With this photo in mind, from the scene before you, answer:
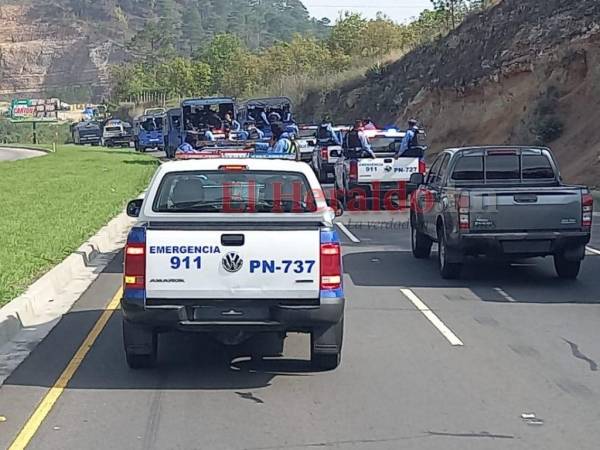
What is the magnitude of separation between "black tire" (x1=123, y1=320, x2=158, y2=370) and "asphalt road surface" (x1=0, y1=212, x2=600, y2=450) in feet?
0.40

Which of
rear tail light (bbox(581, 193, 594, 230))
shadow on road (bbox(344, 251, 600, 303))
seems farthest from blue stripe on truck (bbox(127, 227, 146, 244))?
rear tail light (bbox(581, 193, 594, 230))

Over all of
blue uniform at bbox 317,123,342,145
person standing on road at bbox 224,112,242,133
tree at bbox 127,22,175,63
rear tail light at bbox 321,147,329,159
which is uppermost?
tree at bbox 127,22,175,63

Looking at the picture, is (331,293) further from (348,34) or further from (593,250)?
(348,34)

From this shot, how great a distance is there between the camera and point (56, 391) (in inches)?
322

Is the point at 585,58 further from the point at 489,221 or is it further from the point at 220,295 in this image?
the point at 220,295

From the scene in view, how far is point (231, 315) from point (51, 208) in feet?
49.0

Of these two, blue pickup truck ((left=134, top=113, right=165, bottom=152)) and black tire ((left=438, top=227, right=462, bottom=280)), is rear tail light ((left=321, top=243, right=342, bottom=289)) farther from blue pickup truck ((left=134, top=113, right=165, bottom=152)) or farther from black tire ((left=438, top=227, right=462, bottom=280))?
blue pickup truck ((left=134, top=113, right=165, bottom=152))

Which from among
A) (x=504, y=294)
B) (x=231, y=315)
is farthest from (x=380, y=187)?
(x=231, y=315)

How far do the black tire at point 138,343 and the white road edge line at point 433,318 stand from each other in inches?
113

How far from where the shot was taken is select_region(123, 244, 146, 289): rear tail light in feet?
26.5

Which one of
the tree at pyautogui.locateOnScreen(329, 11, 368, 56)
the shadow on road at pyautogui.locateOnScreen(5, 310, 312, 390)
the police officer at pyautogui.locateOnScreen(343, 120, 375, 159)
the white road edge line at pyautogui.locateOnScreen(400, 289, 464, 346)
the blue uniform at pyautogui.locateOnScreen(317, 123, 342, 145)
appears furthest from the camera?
the tree at pyautogui.locateOnScreen(329, 11, 368, 56)

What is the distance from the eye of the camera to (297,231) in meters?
8.11

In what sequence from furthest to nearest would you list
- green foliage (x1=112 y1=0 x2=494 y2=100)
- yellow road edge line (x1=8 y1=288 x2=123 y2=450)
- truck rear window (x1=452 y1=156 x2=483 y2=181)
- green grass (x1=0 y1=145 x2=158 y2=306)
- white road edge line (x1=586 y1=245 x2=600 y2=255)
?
green foliage (x1=112 y1=0 x2=494 y2=100) < white road edge line (x1=586 y1=245 x2=600 y2=255) < truck rear window (x1=452 y1=156 x2=483 y2=181) < green grass (x1=0 y1=145 x2=158 y2=306) < yellow road edge line (x1=8 y1=288 x2=123 y2=450)

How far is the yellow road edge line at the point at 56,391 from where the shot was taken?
6965 millimetres
